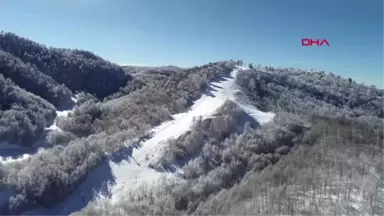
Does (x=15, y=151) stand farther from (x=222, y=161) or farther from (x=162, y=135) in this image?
(x=222, y=161)

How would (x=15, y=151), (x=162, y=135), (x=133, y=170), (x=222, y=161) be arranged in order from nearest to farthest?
(x=222, y=161) → (x=133, y=170) → (x=162, y=135) → (x=15, y=151)

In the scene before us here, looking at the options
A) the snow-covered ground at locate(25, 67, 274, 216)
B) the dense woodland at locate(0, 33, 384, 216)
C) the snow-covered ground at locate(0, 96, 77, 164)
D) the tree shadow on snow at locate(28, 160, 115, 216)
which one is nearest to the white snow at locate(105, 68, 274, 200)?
the snow-covered ground at locate(25, 67, 274, 216)

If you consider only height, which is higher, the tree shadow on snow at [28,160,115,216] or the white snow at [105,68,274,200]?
the white snow at [105,68,274,200]

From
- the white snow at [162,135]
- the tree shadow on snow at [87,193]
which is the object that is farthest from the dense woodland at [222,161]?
the white snow at [162,135]

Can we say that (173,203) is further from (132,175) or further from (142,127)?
(142,127)

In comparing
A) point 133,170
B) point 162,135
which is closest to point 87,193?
point 133,170

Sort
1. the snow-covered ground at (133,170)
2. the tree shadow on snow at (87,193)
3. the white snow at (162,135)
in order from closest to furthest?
1. the tree shadow on snow at (87,193)
2. the snow-covered ground at (133,170)
3. the white snow at (162,135)

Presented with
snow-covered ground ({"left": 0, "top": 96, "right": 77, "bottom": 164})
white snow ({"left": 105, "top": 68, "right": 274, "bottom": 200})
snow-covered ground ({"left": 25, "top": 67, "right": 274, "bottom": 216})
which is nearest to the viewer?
snow-covered ground ({"left": 25, "top": 67, "right": 274, "bottom": 216})

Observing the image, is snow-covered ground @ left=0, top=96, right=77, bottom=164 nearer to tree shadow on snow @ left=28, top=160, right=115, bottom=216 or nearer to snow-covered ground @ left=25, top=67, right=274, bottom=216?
tree shadow on snow @ left=28, top=160, right=115, bottom=216

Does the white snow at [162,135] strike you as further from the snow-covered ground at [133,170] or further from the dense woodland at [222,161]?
the dense woodland at [222,161]
